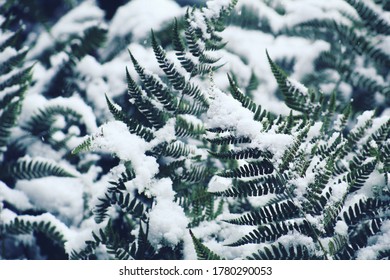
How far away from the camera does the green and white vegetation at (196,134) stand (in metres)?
0.77

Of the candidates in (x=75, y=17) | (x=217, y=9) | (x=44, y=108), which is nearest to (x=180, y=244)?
(x=217, y=9)

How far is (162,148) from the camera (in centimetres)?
89

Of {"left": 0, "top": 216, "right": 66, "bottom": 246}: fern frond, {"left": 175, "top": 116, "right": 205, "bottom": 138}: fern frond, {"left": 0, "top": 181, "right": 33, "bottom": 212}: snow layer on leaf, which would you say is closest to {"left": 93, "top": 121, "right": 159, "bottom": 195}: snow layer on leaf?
{"left": 175, "top": 116, "right": 205, "bottom": 138}: fern frond

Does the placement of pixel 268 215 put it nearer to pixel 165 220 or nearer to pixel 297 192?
pixel 297 192

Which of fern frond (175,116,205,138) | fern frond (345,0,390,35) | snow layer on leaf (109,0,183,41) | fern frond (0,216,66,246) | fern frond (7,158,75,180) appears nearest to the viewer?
fern frond (175,116,205,138)

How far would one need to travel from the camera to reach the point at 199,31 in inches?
37.7

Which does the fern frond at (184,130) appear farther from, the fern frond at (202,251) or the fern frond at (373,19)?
the fern frond at (373,19)

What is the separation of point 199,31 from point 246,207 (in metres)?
0.45

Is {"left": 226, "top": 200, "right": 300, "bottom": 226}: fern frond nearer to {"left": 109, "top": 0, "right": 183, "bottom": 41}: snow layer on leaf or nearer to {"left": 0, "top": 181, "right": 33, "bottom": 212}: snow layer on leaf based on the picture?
{"left": 0, "top": 181, "right": 33, "bottom": 212}: snow layer on leaf

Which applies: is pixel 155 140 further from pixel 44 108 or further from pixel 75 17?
pixel 75 17

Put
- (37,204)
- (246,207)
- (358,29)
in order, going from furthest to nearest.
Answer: (358,29), (37,204), (246,207)

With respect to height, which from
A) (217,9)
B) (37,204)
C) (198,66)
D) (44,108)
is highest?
(217,9)

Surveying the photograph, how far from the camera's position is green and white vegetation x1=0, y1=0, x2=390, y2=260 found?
0.77m

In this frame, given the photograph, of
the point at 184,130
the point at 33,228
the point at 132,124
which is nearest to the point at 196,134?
the point at 184,130
